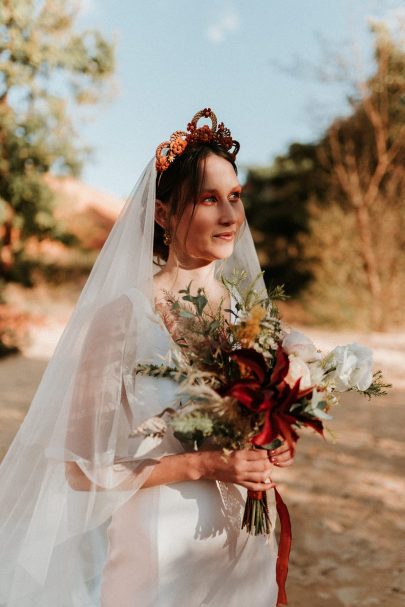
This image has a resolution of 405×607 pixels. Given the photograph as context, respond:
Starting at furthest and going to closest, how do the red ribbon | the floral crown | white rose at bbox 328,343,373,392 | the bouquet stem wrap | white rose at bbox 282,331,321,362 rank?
the floral crown < the red ribbon < the bouquet stem wrap < white rose at bbox 328,343,373,392 < white rose at bbox 282,331,321,362

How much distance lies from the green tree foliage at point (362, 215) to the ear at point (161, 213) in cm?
1293

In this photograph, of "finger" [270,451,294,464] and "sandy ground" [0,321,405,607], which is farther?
A: "sandy ground" [0,321,405,607]

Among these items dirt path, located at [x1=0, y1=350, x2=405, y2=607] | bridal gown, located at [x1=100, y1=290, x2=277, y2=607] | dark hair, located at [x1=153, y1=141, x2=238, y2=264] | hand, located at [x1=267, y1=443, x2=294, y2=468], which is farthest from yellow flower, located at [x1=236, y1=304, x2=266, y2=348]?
dirt path, located at [x1=0, y1=350, x2=405, y2=607]

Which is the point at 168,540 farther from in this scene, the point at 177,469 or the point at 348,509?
the point at 348,509

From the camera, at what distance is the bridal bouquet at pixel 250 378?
146cm

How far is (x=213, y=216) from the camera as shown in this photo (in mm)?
1977

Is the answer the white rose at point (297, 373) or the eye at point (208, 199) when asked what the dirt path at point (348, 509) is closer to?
the white rose at point (297, 373)

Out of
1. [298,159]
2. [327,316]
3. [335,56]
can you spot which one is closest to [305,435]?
[327,316]

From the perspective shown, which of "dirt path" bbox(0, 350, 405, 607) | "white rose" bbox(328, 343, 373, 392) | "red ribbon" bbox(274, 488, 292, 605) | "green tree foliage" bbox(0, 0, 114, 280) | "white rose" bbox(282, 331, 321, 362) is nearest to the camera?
"white rose" bbox(282, 331, 321, 362)

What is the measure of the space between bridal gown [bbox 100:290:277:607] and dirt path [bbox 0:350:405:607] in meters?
1.97

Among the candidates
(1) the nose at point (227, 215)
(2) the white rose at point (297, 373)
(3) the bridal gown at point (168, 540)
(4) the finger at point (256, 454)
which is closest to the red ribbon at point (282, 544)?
(3) the bridal gown at point (168, 540)

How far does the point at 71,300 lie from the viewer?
18.0 metres

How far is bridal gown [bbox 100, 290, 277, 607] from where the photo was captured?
177cm

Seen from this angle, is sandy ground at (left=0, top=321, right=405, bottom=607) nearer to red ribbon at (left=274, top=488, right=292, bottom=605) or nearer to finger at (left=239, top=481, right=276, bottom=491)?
red ribbon at (left=274, top=488, right=292, bottom=605)
